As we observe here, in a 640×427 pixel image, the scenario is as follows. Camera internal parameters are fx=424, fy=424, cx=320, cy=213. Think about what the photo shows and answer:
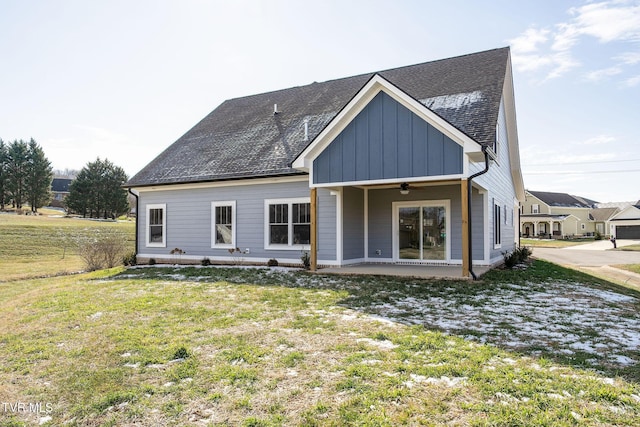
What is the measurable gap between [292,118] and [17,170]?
42960mm

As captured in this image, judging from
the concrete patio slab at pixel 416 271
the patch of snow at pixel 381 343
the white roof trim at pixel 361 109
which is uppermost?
the white roof trim at pixel 361 109

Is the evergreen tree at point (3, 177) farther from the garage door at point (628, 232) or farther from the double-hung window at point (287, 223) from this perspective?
the garage door at point (628, 232)

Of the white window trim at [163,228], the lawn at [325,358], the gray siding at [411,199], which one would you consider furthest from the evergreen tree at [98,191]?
the lawn at [325,358]

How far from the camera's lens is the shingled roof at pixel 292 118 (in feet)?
40.6

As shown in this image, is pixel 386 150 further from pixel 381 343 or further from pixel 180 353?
pixel 180 353

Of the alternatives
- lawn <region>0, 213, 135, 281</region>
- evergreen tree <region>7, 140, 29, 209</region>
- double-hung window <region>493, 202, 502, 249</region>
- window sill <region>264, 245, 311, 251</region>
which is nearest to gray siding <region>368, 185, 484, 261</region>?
double-hung window <region>493, 202, 502, 249</region>

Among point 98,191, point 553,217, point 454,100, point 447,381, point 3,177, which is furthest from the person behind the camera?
point 553,217

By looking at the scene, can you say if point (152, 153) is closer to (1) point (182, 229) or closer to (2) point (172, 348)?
(1) point (182, 229)

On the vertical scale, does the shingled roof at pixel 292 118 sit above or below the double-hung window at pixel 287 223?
above

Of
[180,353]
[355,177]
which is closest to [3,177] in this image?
Result: [355,177]

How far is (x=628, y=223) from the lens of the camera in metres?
49.4

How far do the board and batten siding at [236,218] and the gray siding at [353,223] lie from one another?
40cm

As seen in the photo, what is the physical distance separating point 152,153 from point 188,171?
394cm

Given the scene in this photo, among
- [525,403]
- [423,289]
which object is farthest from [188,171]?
[525,403]
